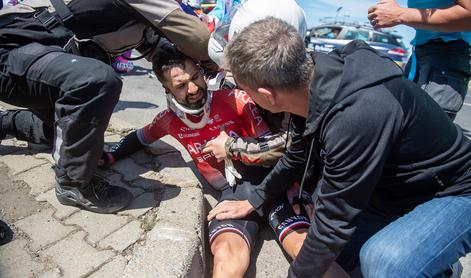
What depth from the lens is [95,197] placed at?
1.93 m

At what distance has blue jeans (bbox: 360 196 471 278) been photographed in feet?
4.24

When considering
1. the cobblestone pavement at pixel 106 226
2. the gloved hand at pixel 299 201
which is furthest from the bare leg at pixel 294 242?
the cobblestone pavement at pixel 106 226

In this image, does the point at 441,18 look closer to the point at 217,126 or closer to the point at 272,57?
the point at 272,57

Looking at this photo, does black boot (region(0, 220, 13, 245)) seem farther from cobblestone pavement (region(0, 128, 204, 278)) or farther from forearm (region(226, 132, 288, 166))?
forearm (region(226, 132, 288, 166))

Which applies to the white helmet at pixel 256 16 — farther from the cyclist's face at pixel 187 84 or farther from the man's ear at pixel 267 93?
the man's ear at pixel 267 93

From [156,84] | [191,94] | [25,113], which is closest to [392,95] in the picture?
[191,94]

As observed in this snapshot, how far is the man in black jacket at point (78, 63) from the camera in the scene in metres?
1.73

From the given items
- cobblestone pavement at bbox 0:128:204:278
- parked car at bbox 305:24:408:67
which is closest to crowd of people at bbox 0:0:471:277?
cobblestone pavement at bbox 0:128:204:278

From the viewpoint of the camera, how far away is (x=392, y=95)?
1171mm

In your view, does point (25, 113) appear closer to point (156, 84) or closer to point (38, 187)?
point (38, 187)

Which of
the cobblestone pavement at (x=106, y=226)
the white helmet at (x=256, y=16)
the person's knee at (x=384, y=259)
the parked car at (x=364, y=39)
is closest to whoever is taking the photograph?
the person's knee at (x=384, y=259)

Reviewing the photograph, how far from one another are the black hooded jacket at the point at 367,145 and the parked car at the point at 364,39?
8517mm

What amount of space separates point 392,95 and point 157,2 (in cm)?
133

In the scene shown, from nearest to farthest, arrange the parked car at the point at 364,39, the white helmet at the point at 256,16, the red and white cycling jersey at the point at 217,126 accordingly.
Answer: the white helmet at the point at 256,16 → the red and white cycling jersey at the point at 217,126 → the parked car at the point at 364,39
